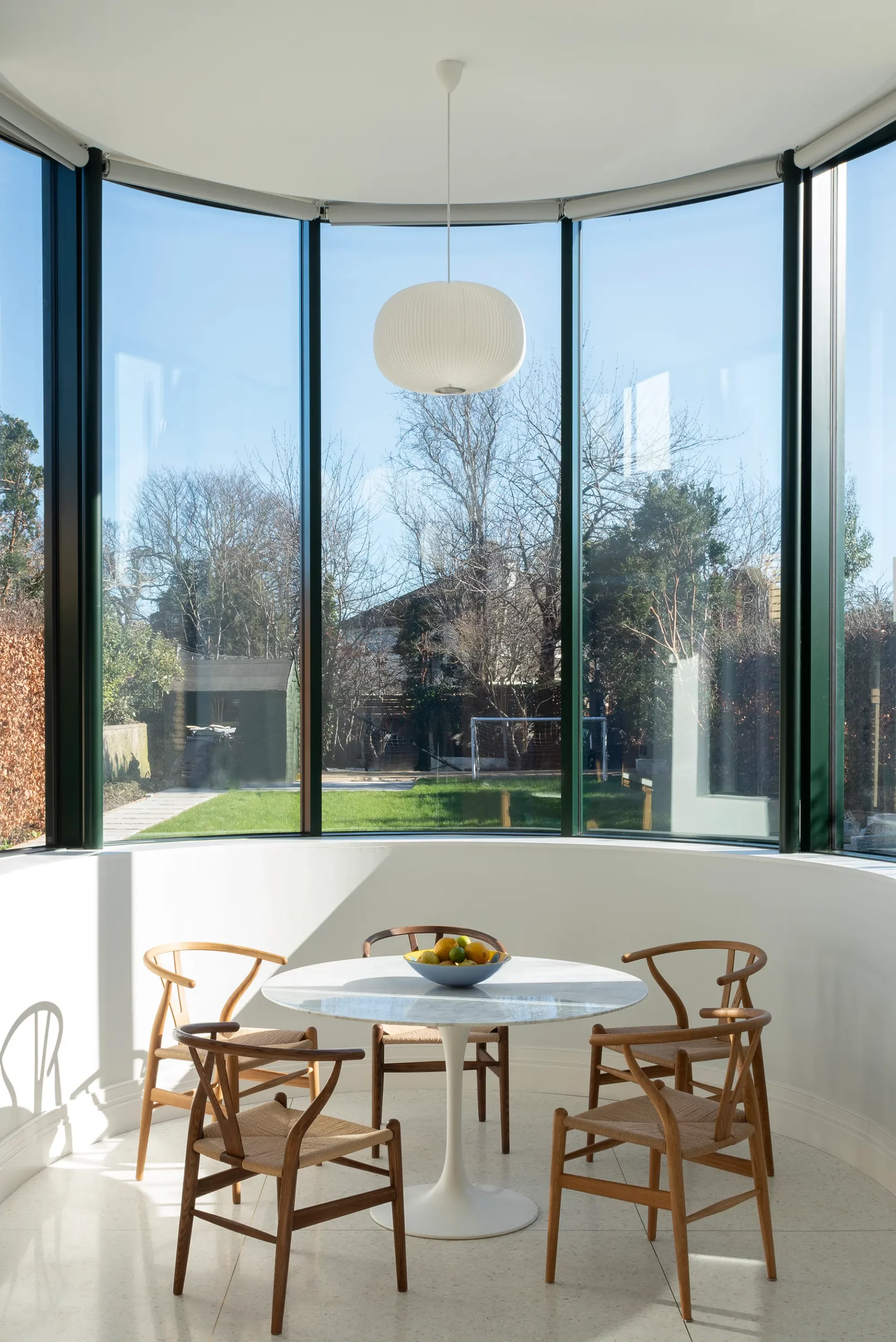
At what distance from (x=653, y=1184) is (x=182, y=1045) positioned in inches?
62.8

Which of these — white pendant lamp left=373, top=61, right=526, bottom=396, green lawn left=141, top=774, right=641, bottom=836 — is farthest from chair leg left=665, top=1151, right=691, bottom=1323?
white pendant lamp left=373, top=61, right=526, bottom=396

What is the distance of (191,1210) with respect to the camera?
3264 mm

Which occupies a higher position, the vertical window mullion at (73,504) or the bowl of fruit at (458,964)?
the vertical window mullion at (73,504)

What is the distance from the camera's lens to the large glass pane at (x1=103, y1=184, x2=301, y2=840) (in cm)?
494

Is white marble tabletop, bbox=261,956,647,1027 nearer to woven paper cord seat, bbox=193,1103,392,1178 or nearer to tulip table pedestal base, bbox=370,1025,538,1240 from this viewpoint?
tulip table pedestal base, bbox=370,1025,538,1240

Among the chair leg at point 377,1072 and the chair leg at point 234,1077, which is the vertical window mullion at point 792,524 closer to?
the chair leg at point 377,1072

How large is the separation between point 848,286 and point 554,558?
5.44 ft

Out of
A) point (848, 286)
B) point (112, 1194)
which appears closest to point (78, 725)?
point (112, 1194)

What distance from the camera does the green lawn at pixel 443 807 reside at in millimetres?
5219

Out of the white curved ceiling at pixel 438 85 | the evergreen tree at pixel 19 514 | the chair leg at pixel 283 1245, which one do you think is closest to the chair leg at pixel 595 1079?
the chair leg at pixel 283 1245

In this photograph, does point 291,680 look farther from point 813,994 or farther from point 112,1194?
point 813,994

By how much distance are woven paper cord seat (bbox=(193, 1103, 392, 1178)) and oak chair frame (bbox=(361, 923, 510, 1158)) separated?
619 millimetres

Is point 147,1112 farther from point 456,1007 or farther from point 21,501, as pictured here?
point 21,501

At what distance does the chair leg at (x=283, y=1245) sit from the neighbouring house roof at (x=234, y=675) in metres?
2.50
